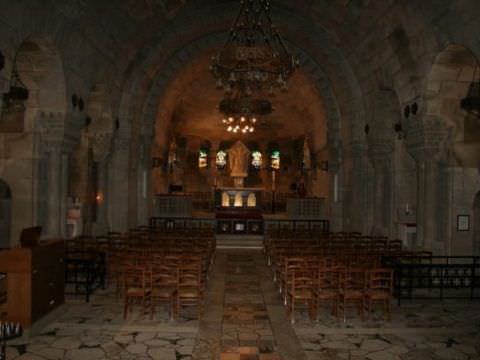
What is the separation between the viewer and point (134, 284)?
1096 centimetres

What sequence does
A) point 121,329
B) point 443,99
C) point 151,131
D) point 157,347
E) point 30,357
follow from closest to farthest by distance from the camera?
point 30,357 → point 157,347 → point 121,329 → point 443,99 → point 151,131

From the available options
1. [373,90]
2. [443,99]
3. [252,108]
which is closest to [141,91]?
[252,108]

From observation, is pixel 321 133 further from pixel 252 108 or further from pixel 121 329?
pixel 121 329

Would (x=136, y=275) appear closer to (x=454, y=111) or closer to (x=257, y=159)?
(x=454, y=111)

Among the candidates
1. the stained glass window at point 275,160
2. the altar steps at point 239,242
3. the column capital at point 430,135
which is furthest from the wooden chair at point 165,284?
the stained glass window at point 275,160

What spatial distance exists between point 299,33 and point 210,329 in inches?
667

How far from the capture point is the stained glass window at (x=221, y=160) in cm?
3828

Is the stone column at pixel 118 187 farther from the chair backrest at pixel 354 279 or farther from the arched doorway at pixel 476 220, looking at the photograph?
the arched doorway at pixel 476 220

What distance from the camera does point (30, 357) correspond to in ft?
25.8

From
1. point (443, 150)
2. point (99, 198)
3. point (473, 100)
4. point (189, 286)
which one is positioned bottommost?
point (189, 286)

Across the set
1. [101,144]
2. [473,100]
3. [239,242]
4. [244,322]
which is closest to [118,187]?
[101,144]

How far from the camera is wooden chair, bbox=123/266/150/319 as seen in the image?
10.0m

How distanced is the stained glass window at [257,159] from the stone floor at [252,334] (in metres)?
26.8

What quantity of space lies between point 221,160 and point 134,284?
27.6 meters
